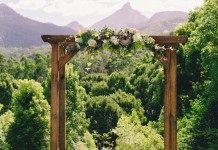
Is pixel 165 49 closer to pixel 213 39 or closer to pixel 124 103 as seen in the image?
pixel 213 39

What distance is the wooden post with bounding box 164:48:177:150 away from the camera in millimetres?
7906

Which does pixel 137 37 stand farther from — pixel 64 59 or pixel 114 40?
pixel 64 59

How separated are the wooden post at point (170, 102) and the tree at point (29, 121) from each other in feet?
46.5

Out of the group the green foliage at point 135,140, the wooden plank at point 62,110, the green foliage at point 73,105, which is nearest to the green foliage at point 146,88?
the green foliage at point 73,105

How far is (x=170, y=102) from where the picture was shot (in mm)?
8008

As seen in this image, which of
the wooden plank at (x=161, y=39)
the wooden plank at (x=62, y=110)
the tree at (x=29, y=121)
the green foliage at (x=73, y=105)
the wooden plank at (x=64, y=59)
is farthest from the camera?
the green foliage at (x=73, y=105)

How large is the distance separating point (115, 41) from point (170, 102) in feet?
5.88

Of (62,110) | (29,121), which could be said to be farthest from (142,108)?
(62,110)

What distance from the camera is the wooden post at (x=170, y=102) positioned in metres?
7.91

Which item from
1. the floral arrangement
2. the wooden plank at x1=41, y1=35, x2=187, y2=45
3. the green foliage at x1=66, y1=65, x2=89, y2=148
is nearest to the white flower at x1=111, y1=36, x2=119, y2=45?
the floral arrangement

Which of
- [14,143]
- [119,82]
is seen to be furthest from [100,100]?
[14,143]

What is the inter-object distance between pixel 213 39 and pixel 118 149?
20.7 ft

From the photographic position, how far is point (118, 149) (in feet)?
55.0

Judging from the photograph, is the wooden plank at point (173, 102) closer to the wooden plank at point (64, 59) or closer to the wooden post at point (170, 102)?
the wooden post at point (170, 102)
